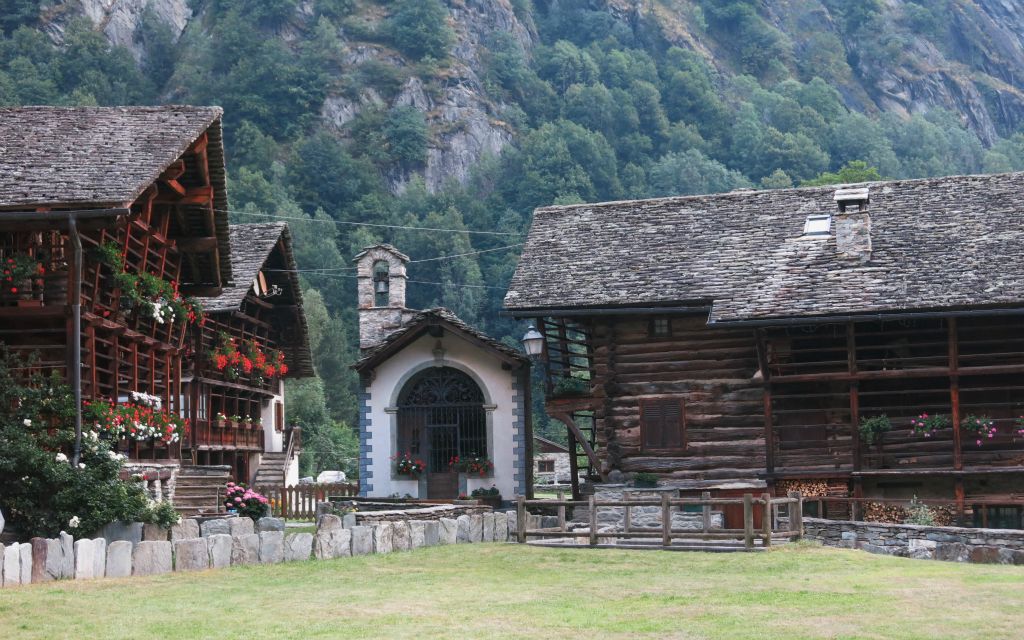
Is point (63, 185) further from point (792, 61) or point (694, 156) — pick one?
point (792, 61)

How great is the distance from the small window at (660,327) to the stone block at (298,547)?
40.7 ft

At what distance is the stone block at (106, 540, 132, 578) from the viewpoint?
1934 centimetres

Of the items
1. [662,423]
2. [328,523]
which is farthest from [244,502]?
[662,423]

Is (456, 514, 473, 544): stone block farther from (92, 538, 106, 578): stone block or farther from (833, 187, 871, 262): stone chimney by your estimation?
Answer: (833, 187, 871, 262): stone chimney

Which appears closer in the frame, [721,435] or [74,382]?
[74,382]

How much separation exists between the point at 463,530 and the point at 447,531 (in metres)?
0.49

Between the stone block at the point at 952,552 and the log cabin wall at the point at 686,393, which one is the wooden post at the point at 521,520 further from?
the log cabin wall at the point at 686,393

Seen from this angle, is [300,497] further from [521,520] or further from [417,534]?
[417,534]

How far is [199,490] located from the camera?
3041cm

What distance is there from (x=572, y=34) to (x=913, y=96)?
3539 centimetres

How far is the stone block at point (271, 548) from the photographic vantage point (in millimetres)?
21250

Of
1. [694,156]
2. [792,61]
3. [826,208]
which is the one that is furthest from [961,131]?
[826,208]

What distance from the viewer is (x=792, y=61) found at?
16075cm

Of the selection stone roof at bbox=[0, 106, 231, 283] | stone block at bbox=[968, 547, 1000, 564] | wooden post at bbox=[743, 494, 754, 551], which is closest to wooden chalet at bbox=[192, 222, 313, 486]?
stone roof at bbox=[0, 106, 231, 283]
